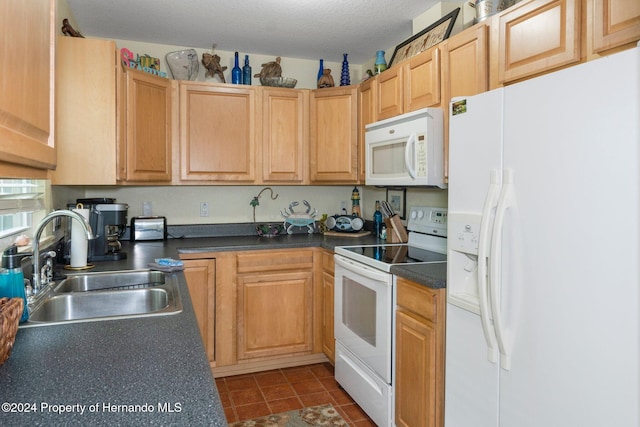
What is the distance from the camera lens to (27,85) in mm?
884

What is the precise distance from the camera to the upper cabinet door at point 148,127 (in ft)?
9.04

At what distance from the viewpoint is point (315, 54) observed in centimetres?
365

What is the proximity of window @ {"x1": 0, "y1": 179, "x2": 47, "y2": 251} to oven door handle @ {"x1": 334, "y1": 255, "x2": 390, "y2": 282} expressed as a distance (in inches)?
63.6

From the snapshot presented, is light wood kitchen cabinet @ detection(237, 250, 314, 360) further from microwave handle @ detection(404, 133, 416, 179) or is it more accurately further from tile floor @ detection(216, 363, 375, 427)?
microwave handle @ detection(404, 133, 416, 179)

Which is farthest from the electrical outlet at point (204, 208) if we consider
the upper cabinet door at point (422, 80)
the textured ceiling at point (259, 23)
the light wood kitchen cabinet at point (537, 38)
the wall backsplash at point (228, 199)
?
the light wood kitchen cabinet at point (537, 38)

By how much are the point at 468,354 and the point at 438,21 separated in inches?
73.9

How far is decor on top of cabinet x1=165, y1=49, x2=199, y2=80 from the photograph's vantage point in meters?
3.23

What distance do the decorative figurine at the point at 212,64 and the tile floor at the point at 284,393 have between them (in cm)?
222

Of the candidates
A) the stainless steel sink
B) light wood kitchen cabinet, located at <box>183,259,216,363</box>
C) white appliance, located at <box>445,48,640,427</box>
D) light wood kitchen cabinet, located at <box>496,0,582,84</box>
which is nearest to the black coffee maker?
the stainless steel sink

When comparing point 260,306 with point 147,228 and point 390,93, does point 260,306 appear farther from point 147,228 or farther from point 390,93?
point 390,93

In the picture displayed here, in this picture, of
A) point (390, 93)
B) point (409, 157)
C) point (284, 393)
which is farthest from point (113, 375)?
point (390, 93)

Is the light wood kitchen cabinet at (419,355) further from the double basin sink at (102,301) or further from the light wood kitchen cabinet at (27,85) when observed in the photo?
the light wood kitchen cabinet at (27,85)

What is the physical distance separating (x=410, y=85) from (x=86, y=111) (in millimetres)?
1831

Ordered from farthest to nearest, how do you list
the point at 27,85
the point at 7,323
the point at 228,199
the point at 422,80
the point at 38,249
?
the point at 228,199 < the point at 422,80 < the point at 38,249 < the point at 7,323 < the point at 27,85
